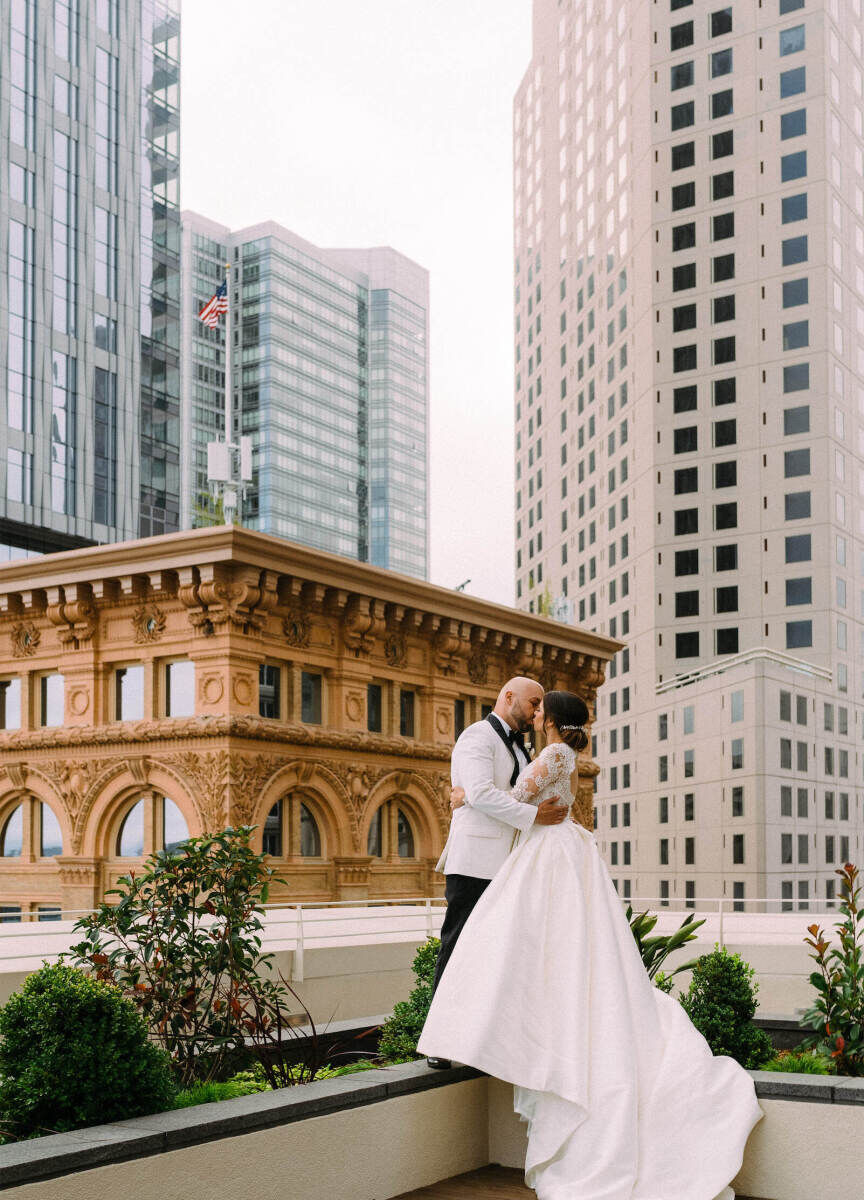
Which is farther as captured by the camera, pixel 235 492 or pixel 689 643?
pixel 689 643

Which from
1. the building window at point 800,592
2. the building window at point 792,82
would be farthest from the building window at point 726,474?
the building window at point 792,82

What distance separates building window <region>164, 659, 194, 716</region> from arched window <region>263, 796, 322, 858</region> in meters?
2.60

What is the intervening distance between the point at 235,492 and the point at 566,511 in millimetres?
59334

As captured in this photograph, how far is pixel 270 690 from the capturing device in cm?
2612

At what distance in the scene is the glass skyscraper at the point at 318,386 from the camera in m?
161

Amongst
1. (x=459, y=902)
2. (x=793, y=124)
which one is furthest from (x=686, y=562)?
(x=459, y=902)

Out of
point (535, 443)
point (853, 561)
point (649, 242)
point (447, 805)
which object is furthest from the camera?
point (535, 443)

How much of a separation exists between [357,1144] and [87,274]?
89292mm

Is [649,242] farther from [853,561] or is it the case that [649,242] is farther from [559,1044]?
[559,1044]

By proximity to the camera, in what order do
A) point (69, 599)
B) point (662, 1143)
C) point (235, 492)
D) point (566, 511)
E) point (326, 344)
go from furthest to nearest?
point (326, 344)
point (566, 511)
point (235, 492)
point (69, 599)
point (662, 1143)

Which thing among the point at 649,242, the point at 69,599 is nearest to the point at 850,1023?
the point at 69,599

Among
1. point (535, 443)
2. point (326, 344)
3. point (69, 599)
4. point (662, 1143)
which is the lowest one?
point (662, 1143)

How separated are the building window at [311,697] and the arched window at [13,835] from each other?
6240 millimetres

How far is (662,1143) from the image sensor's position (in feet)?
23.0
